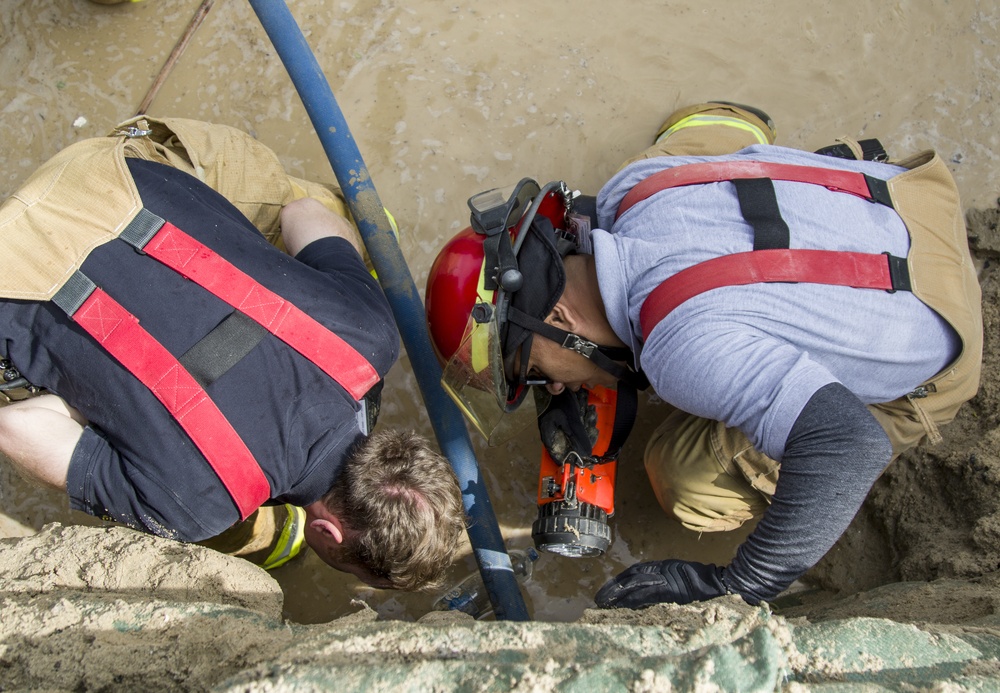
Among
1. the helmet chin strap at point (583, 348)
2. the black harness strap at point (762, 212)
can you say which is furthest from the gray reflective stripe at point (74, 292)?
the black harness strap at point (762, 212)

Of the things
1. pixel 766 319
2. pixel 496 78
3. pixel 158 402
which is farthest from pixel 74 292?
pixel 496 78

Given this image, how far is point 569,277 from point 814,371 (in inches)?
33.4

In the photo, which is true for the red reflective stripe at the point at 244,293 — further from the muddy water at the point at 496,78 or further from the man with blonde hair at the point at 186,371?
the muddy water at the point at 496,78

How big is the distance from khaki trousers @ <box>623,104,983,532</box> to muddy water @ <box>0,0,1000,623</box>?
1.57ft

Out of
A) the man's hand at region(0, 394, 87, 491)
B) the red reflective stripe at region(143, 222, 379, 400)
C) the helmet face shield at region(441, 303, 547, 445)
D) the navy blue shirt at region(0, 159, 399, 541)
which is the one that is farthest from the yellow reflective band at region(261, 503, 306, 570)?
the red reflective stripe at region(143, 222, 379, 400)

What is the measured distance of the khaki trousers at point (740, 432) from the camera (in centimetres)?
215

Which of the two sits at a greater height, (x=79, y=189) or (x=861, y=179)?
(x=79, y=189)

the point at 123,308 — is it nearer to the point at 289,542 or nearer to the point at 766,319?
the point at 289,542

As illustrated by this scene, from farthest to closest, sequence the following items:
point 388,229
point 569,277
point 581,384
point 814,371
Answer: point 388,229 → point 581,384 → point 569,277 → point 814,371

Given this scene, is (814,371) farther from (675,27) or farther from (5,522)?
(5,522)

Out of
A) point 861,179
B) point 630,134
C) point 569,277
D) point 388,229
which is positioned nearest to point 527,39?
point 630,134

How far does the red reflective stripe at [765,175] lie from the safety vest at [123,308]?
114 centimetres

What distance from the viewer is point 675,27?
11.6 ft

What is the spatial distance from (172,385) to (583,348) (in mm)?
1252
